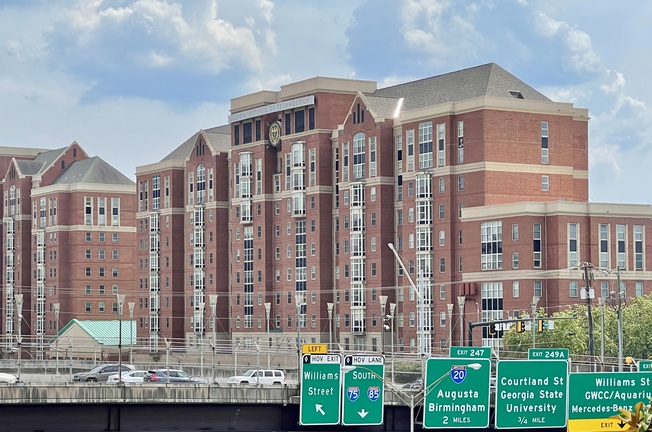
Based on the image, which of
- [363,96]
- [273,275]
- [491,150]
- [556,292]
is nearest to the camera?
[556,292]

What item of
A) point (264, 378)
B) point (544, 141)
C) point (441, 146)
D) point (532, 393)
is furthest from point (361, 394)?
point (544, 141)

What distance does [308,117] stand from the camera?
14550cm

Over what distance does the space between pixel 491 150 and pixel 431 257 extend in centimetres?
1169

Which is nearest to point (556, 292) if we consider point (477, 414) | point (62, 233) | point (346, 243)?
point (346, 243)

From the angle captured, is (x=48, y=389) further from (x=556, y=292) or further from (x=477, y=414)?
(x=556, y=292)

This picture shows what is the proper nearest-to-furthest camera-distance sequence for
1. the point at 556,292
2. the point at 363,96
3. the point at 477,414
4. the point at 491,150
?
1. the point at 477,414
2. the point at 556,292
3. the point at 491,150
4. the point at 363,96

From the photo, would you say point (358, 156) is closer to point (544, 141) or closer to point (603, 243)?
point (544, 141)

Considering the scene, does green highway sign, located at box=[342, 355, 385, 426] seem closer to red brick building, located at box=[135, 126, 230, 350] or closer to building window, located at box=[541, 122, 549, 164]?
building window, located at box=[541, 122, 549, 164]

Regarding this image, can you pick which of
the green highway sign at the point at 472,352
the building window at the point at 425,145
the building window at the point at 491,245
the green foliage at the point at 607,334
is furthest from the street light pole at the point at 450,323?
the green highway sign at the point at 472,352

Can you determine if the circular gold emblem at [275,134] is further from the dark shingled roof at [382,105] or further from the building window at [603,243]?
the building window at [603,243]

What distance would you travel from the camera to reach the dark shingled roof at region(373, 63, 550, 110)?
131m

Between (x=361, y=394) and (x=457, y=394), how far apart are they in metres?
3.04

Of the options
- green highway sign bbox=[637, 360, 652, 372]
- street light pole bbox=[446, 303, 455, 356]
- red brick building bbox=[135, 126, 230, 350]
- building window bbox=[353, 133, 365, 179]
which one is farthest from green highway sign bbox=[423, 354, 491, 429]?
red brick building bbox=[135, 126, 230, 350]

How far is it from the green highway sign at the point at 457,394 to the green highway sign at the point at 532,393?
1.73ft
